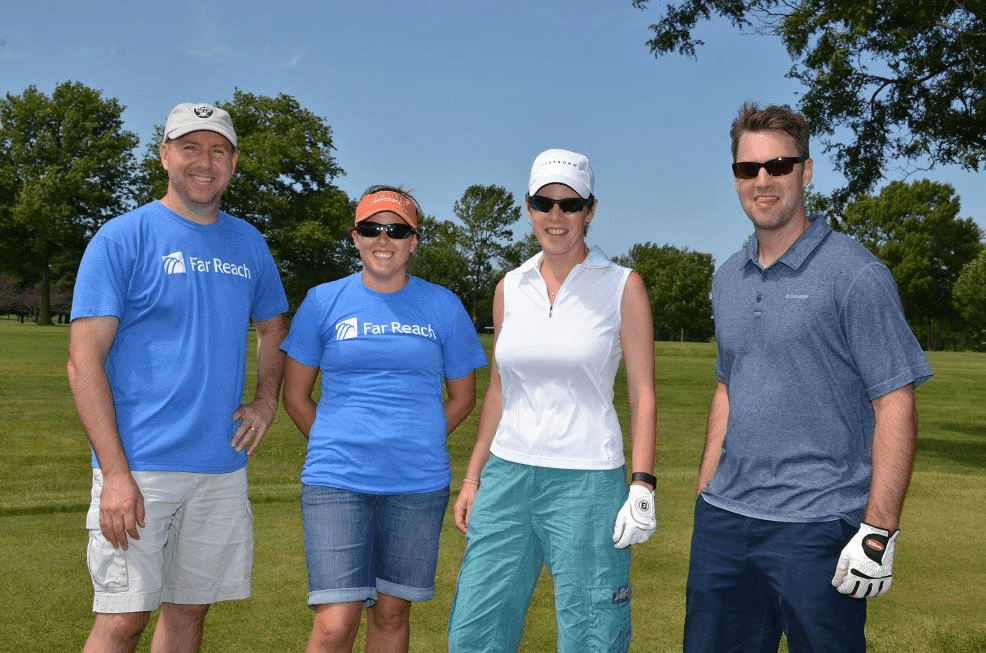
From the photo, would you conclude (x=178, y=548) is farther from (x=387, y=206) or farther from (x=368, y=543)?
(x=387, y=206)

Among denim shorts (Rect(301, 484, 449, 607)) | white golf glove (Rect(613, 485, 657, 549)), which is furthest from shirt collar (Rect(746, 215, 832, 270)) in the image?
denim shorts (Rect(301, 484, 449, 607))

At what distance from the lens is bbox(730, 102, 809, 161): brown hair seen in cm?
328

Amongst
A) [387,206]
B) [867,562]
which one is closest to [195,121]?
[387,206]

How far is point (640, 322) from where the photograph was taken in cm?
350

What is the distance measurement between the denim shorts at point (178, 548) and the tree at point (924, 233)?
84.7 m

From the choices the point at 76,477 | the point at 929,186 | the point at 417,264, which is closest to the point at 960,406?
the point at 76,477

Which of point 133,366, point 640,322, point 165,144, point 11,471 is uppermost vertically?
point 165,144

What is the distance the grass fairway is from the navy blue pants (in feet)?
5.50

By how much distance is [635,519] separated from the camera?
3.33m

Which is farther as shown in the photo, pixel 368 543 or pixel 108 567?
pixel 368 543

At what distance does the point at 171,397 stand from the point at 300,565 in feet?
9.32

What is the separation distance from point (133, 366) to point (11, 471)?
329 inches

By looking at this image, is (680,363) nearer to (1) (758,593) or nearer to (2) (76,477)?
(2) (76,477)

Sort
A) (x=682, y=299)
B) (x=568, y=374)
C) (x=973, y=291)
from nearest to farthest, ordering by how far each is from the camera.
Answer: (x=568, y=374) < (x=973, y=291) < (x=682, y=299)
